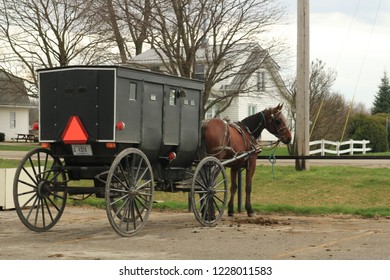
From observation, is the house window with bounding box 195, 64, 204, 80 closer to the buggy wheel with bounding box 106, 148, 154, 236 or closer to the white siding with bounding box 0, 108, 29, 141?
the buggy wheel with bounding box 106, 148, 154, 236

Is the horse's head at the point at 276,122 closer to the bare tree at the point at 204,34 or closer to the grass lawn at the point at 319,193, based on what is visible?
the grass lawn at the point at 319,193

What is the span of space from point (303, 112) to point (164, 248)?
40.8 feet

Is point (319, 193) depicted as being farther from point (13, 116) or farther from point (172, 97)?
point (13, 116)

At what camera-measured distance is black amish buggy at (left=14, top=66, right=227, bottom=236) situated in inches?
477

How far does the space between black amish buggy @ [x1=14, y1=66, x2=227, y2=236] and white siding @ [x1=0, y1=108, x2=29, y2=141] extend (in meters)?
58.3

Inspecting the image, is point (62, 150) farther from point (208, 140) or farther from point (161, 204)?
point (161, 204)

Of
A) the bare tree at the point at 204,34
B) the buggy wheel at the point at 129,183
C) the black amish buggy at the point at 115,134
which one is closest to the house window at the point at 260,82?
the bare tree at the point at 204,34

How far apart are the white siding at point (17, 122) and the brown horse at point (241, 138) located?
56.1 meters

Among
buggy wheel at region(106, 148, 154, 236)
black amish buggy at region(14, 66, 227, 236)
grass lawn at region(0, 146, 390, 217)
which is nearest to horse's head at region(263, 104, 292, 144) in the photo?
grass lawn at region(0, 146, 390, 217)

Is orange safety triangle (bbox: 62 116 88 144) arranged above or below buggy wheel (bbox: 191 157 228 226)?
above

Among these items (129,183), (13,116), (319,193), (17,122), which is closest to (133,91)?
(129,183)

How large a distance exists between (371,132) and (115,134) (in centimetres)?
3391

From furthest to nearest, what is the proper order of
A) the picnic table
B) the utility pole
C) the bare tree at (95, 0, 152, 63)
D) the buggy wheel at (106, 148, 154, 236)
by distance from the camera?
the picnic table, the bare tree at (95, 0, 152, 63), the utility pole, the buggy wheel at (106, 148, 154, 236)

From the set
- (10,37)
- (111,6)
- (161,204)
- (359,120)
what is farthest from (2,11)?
(161,204)
